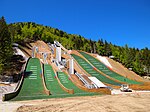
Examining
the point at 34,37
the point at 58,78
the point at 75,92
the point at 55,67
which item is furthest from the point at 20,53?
the point at 34,37

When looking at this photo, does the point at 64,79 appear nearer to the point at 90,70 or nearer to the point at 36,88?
the point at 36,88

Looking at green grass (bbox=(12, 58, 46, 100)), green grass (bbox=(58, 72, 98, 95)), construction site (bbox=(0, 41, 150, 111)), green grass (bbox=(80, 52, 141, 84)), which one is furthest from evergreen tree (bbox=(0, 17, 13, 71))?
green grass (bbox=(80, 52, 141, 84))

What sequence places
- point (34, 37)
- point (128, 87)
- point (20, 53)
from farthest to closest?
1. point (34, 37)
2. point (20, 53)
3. point (128, 87)

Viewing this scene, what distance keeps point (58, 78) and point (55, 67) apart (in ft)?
22.3

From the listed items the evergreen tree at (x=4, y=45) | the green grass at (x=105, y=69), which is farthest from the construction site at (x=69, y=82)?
the evergreen tree at (x=4, y=45)

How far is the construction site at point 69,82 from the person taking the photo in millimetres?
27922

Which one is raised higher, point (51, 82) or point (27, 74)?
point (27, 74)

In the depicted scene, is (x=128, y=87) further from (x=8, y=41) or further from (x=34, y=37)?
(x=34, y=37)

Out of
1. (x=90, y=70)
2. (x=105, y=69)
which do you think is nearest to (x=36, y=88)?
(x=90, y=70)

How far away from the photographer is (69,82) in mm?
35531

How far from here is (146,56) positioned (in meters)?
86.6

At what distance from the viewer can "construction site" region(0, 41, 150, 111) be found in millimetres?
27922

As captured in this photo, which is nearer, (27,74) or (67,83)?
(67,83)

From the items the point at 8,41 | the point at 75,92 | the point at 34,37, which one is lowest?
the point at 75,92
